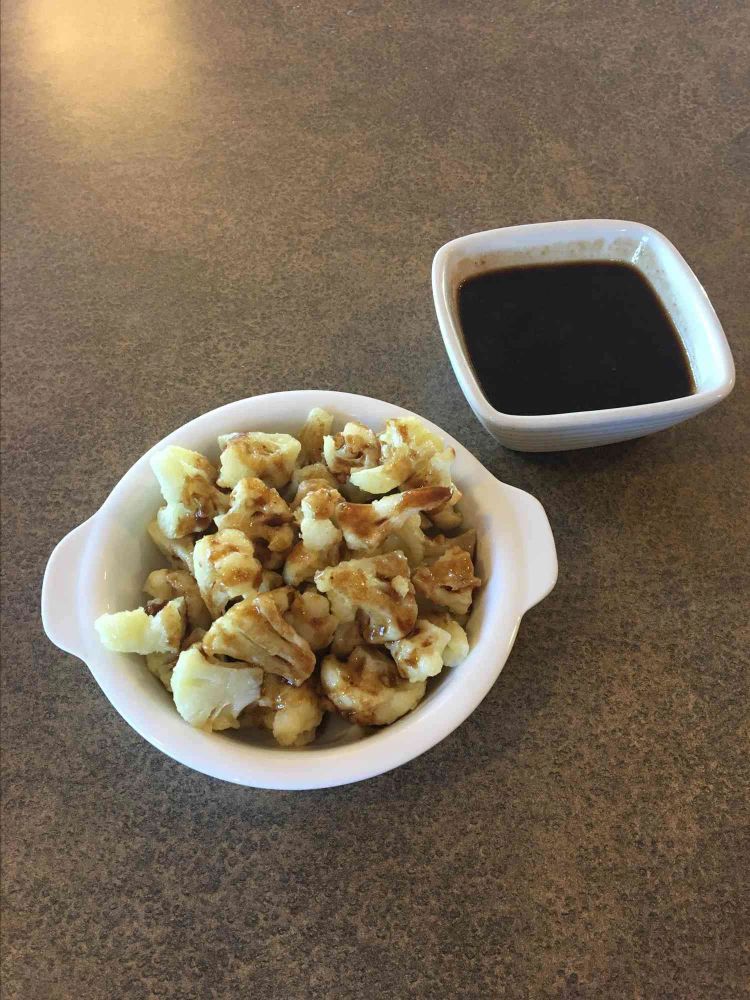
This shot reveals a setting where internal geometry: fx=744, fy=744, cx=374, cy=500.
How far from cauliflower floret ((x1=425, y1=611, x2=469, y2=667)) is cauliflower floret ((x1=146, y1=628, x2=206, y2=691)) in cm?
20

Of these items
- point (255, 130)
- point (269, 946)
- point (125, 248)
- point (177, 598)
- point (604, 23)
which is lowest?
point (269, 946)

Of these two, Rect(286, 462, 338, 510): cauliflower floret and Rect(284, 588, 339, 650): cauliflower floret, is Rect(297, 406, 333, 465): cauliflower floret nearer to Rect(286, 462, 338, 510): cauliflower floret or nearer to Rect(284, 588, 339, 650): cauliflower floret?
Rect(286, 462, 338, 510): cauliflower floret

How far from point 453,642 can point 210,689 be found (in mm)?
200

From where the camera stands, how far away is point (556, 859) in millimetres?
662

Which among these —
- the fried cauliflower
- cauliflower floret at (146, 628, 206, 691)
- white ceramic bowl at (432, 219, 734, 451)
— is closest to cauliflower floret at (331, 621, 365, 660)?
the fried cauliflower

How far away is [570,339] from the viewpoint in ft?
2.77

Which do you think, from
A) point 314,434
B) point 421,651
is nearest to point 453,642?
point 421,651

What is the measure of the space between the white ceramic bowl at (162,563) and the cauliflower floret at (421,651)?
0.03 meters

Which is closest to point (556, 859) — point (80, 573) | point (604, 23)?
point (80, 573)

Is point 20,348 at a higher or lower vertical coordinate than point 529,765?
higher

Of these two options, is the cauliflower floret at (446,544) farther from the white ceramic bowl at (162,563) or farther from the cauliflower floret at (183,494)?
the cauliflower floret at (183,494)

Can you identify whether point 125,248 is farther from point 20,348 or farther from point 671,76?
point 671,76

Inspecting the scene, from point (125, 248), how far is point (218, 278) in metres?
0.15

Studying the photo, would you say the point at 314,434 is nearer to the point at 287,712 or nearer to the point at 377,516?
the point at 377,516
